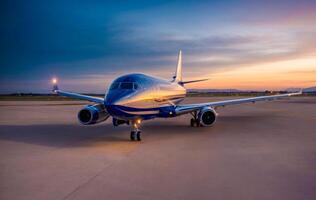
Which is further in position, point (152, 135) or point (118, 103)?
point (152, 135)

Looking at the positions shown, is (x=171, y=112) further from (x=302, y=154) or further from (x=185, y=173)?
(x=185, y=173)

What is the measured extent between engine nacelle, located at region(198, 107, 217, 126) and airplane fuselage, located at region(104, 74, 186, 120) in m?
1.86

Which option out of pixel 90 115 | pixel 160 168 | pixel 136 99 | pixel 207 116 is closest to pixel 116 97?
pixel 136 99

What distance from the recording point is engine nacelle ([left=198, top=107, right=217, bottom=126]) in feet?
59.2

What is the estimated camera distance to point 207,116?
18156 mm

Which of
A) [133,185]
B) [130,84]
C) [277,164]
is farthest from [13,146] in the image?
[277,164]

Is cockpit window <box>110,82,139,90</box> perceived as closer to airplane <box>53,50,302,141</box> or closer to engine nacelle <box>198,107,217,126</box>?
airplane <box>53,50,302,141</box>

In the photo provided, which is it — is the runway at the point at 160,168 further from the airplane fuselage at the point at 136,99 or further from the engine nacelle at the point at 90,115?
the engine nacelle at the point at 90,115

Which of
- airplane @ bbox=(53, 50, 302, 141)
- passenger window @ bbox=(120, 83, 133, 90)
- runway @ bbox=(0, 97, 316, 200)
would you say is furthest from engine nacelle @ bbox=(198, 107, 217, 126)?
passenger window @ bbox=(120, 83, 133, 90)

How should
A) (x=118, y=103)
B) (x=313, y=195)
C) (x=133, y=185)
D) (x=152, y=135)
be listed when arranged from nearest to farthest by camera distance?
(x=313, y=195)
(x=133, y=185)
(x=118, y=103)
(x=152, y=135)

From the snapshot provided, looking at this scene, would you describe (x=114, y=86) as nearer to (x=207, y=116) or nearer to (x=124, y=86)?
(x=124, y=86)

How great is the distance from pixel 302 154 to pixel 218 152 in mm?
3020

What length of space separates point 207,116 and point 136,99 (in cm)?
575

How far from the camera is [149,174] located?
8297 mm
